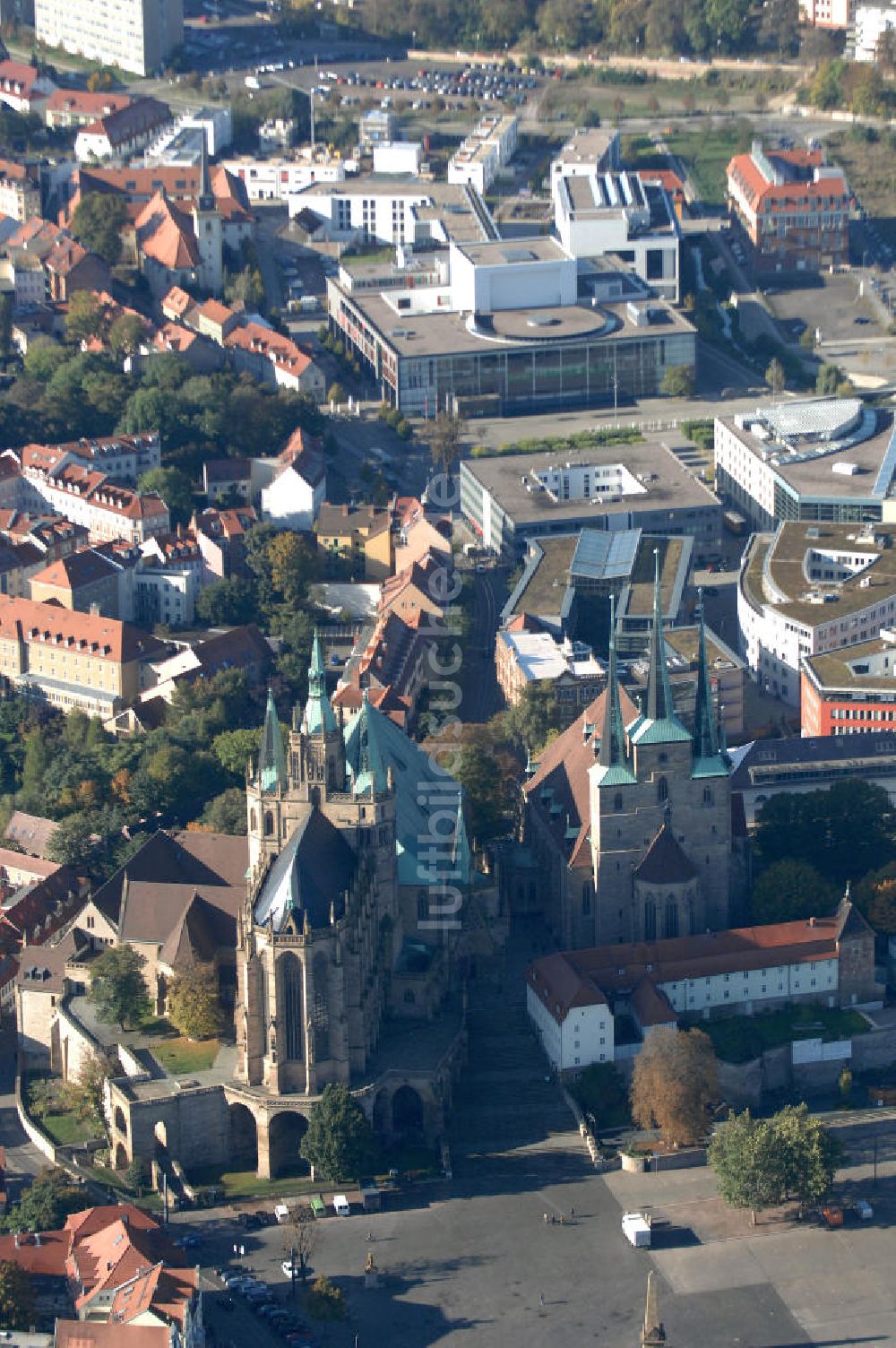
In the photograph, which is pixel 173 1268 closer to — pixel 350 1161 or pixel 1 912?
pixel 350 1161

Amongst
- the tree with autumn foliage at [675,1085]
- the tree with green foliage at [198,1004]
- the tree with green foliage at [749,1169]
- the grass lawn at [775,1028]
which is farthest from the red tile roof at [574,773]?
the tree with green foliage at [749,1169]

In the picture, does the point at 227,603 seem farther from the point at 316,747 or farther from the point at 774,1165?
the point at 774,1165

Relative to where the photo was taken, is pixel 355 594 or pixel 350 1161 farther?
pixel 355 594

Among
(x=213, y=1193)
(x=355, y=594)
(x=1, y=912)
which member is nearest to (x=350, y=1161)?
(x=213, y=1193)

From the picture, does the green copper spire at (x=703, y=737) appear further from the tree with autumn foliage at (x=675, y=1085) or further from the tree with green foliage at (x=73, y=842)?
the tree with green foliage at (x=73, y=842)

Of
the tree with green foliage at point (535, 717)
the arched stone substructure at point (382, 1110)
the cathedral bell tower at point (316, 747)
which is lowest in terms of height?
the arched stone substructure at point (382, 1110)

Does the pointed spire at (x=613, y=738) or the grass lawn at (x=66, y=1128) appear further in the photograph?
the pointed spire at (x=613, y=738)
